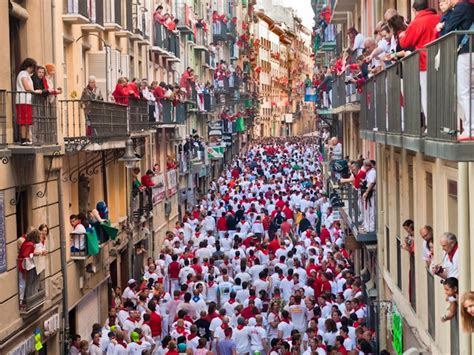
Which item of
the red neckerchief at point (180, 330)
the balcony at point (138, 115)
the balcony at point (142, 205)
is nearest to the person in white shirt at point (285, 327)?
the red neckerchief at point (180, 330)

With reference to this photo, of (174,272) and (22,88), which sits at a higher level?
(22,88)

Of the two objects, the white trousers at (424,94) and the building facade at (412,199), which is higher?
the white trousers at (424,94)

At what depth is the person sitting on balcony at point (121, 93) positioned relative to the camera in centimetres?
2425

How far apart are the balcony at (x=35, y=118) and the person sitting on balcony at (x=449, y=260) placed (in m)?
7.12

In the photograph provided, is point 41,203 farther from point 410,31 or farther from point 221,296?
point 410,31

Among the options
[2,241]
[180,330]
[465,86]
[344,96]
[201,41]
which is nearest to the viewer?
[465,86]

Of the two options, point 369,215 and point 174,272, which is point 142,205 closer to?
point 174,272

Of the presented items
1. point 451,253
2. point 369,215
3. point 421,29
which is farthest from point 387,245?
point 451,253

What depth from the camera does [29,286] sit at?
16266 mm

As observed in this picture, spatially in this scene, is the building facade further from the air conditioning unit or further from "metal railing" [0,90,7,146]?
the air conditioning unit

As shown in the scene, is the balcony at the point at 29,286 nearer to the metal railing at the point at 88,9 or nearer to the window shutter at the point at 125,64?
the metal railing at the point at 88,9

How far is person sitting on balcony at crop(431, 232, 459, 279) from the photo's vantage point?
389 inches

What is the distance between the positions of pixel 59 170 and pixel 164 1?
68.8 feet

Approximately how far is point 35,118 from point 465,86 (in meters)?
9.12
